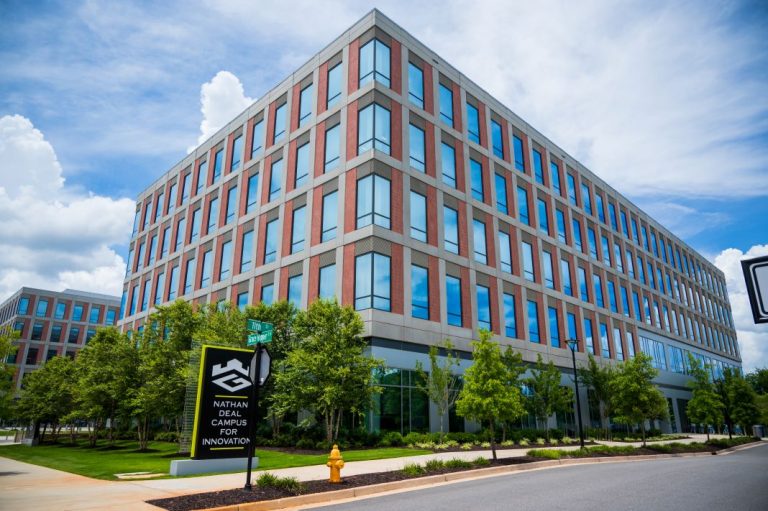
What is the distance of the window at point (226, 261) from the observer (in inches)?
1496

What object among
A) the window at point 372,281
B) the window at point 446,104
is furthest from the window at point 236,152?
the window at point 372,281

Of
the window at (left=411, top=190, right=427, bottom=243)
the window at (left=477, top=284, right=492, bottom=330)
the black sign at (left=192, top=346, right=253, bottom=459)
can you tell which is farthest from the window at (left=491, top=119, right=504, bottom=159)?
the black sign at (left=192, top=346, right=253, bottom=459)

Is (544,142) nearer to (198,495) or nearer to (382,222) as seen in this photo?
(382,222)

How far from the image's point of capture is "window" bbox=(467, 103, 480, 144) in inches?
1436

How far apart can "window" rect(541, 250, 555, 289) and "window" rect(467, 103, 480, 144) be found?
36.4 feet

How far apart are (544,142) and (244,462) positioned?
38.5 m

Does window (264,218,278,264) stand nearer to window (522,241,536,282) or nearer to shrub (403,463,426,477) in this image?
window (522,241,536,282)

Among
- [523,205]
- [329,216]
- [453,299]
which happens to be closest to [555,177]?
[523,205]

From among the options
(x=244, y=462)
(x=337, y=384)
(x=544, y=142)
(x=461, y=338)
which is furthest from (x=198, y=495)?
(x=544, y=142)

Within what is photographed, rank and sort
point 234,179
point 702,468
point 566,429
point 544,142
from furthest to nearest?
point 544,142
point 234,179
point 566,429
point 702,468

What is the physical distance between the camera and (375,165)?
2811 centimetres

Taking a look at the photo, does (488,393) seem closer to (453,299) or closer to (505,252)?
(453,299)

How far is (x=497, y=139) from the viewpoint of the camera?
129ft

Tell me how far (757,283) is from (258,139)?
39.2 meters
